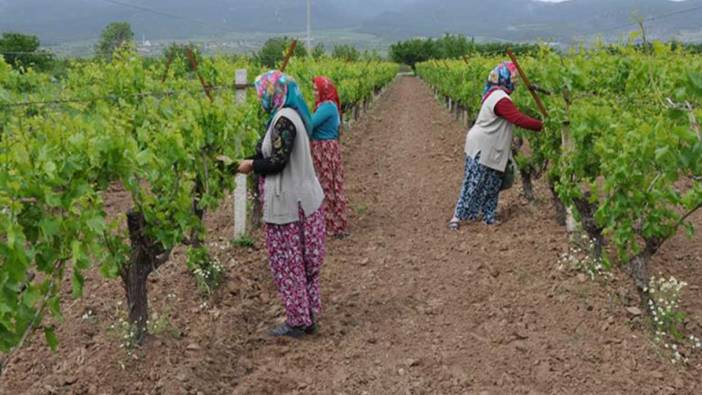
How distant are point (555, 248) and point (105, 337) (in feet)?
Answer: 12.7

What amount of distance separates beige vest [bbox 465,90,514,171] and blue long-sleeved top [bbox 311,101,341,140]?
4.60 feet

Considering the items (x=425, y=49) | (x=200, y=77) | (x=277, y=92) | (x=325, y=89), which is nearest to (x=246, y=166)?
(x=277, y=92)

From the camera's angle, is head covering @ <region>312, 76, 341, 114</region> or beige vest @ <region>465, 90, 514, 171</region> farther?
beige vest @ <region>465, 90, 514, 171</region>

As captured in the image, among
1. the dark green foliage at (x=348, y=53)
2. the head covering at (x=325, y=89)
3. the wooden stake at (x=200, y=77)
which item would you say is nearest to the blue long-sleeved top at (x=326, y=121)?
the head covering at (x=325, y=89)

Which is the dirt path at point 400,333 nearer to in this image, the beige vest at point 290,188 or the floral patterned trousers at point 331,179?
the floral patterned trousers at point 331,179

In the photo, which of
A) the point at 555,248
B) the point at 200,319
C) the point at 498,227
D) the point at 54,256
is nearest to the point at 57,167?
the point at 54,256

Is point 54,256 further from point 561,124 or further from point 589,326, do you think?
point 561,124

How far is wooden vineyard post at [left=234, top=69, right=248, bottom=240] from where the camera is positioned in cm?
623

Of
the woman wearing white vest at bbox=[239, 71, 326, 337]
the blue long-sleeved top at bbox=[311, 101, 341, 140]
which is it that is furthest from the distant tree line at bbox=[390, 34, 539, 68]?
the woman wearing white vest at bbox=[239, 71, 326, 337]

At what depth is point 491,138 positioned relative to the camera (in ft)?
21.7

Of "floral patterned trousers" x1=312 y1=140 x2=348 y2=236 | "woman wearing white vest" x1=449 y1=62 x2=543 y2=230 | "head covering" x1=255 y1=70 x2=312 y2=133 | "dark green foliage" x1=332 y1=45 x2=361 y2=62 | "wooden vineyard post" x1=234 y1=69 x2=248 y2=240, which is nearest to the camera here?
"head covering" x1=255 y1=70 x2=312 y2=133

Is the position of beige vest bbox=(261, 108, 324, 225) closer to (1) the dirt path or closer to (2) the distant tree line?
(1) the dirt path

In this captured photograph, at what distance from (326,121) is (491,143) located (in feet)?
5.40

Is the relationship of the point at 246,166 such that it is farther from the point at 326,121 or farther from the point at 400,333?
the point at 326,121
